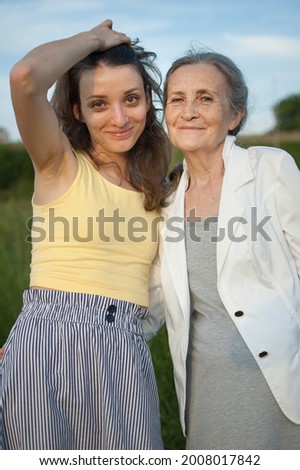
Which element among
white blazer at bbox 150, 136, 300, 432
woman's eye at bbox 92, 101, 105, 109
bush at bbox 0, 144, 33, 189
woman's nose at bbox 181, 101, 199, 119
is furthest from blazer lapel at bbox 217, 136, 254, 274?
bush at bbox 0, 144, 33, 189

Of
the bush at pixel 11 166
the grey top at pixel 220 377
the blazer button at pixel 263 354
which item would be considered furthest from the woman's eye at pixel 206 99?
the bush at pixel 11 166

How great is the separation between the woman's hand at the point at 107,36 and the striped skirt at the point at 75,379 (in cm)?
102

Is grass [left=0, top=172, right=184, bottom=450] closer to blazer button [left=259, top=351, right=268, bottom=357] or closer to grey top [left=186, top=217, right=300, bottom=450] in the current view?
grey top [left=186, top=217, right=300, bottom=450]

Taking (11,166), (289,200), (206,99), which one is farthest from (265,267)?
(11,166)

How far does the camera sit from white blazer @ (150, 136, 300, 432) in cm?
265

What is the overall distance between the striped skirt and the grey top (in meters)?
0.26

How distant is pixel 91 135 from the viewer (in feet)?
9.62

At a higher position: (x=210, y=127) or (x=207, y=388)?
(x=210, y=127)

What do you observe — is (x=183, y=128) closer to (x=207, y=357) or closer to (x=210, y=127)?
(x=210, y=127)

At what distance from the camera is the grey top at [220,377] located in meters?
2.70

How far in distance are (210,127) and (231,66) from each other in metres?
0.30

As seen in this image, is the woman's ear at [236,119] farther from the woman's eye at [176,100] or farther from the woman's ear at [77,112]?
the woman's ear at [77,112]

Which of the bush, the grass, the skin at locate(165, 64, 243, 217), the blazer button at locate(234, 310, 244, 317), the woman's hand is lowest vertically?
the bush
